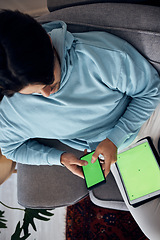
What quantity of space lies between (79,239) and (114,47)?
1339 mm

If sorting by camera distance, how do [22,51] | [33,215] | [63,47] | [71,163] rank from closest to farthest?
1. [22,51]
2. [63,47]
3. [71,163]
4. [33,215]

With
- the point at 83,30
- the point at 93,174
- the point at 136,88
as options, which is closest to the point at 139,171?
the point at 93,174

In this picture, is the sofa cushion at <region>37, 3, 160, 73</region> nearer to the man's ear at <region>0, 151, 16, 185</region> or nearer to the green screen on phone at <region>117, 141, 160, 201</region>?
the green screen on phone at <region>117, 141, 160, 201</region>

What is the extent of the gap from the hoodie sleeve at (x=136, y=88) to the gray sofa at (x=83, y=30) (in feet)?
0.19

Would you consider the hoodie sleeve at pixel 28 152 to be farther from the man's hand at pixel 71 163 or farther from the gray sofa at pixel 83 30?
the gray sofa at pixel 83 30

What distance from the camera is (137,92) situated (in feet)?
2.54

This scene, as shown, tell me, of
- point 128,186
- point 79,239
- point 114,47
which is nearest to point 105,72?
point 114,47

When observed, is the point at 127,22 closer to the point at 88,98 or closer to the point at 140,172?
the point at 88,98

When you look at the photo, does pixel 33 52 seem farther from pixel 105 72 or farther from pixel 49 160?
pixel 49 160

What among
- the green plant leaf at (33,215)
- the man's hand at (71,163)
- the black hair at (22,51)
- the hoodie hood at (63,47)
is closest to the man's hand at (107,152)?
the man's hand at (71,163)

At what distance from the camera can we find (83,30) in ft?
2.72

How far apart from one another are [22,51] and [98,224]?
1326 millimetres

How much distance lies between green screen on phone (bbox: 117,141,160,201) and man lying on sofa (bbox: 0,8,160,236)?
0.06m

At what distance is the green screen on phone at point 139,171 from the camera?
867 millimetres
